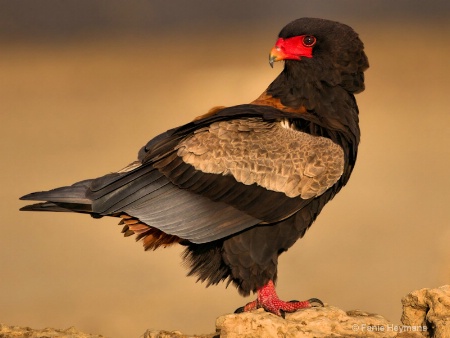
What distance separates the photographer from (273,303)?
6406mm

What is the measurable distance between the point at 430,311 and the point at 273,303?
0.82m

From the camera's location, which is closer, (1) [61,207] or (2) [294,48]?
(1) [61,207]

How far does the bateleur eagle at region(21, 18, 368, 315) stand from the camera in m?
6.41

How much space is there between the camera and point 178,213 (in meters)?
6.45

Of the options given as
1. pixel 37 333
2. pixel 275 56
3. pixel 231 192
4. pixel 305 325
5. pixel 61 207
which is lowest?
pixel 37 333

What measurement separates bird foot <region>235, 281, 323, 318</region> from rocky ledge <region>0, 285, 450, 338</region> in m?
0.21

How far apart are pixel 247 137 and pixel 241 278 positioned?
694 millimetres

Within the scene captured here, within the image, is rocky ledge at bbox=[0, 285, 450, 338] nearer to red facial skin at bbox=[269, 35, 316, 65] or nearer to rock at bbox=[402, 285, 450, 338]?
rock at bbox=[402, 285, 450, 338]

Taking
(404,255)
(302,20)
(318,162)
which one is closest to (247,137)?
(318,162)

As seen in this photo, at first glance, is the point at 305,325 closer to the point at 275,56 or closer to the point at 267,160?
the point at 267,160

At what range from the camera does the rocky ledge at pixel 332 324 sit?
5.77 m

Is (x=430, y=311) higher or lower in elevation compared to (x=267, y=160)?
lower

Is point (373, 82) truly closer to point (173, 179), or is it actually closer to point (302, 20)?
point (302, 20)

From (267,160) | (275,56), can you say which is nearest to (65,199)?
(267,160)
